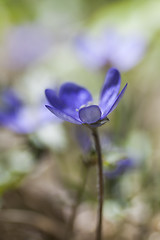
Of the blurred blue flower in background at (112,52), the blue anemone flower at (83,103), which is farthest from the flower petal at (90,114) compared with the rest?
the blurred blue flower in background at (112,52)

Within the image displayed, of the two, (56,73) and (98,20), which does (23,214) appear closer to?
(56,73)

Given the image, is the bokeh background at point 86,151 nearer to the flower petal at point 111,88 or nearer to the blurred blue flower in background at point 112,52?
the blurred blue flower in background at point 112,52

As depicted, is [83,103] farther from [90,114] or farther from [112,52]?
[112,52]

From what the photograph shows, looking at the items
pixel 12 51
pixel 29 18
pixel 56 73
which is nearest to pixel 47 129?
pixel 56 73

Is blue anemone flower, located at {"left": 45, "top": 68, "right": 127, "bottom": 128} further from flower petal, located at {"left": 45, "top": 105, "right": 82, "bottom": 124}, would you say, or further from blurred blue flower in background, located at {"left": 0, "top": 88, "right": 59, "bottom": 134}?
blurred blue flower in background, located at {"left": 0, "top": 88, "right": 59, "bottom": 134}

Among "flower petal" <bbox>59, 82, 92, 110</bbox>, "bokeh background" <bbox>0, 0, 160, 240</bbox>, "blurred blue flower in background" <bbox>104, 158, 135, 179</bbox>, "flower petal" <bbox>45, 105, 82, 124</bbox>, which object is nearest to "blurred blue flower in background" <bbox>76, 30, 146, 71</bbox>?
"bokeh background" <bbox>0, 0, 160, 240</bbox>

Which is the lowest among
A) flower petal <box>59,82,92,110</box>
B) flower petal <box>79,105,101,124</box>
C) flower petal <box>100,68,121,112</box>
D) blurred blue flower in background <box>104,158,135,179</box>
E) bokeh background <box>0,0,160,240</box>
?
flower petal <box>79,105,101,124</box>
